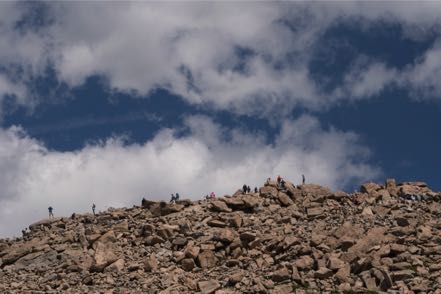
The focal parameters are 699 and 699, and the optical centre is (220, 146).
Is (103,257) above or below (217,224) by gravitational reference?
below

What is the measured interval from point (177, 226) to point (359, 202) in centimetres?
1733

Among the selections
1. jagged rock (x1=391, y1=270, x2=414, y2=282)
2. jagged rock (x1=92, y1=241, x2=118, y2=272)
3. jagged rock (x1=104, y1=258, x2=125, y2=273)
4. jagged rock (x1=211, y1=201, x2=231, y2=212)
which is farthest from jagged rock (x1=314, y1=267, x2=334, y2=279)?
jagged rock (x1=92, y1=241, x2=118, y2=272)

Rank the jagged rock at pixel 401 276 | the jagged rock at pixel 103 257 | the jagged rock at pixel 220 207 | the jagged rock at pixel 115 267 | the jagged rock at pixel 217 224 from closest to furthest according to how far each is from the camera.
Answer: the jagged rock at pixel 401 276
the jagged rock at pixel 115 267
the jagged rock at pixel 103 257
the jagged rock at pixel 217 224
the jagged rock at pixel 220 207

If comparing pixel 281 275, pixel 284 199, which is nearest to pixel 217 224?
pixel 284 199

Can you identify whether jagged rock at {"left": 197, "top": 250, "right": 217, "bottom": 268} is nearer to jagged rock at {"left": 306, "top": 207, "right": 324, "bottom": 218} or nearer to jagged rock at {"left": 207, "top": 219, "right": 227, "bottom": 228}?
jagged rock at {"left": 207, "top": 219, "right": 227, "bottom": 228}

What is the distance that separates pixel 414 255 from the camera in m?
52.8

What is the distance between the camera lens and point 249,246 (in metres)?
58.1

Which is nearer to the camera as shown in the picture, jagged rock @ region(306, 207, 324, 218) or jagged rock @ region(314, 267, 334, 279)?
jagged rock @ region(314, 267, 334, 279)

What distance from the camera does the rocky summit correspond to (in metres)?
51.6

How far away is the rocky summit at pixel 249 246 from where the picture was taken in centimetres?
5156

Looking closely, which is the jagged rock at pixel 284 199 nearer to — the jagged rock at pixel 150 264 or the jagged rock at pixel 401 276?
the jagged rock at pixel 150 264

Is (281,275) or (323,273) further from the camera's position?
(281,275)

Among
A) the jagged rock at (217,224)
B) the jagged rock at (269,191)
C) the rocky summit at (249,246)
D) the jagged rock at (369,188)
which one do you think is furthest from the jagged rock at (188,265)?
the jagged rock at (369,188)

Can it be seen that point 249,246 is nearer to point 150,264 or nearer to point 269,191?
point 150,264
